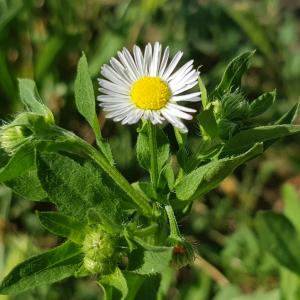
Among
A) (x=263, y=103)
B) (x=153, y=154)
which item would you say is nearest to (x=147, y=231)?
(x=153, y=154)

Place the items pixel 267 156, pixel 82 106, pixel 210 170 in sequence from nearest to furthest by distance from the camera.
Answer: pixel 210 170 → pixel 82 106 → pixel 267 156

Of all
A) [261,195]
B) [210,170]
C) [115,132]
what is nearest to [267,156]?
[261,195]

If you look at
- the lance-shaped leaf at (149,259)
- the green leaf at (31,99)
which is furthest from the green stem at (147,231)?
the green leaf at (31,99)

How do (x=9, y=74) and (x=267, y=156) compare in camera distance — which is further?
(x=267, y=156)

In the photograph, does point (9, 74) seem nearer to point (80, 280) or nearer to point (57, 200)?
point (80, 280)

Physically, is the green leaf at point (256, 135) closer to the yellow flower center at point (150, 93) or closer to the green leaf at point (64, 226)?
the yellow flower center at point (150, 93)

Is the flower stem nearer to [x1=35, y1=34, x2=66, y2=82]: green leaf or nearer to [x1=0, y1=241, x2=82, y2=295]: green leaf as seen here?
[x1=0, y1=241, x2=82, y2=295]: green leaf

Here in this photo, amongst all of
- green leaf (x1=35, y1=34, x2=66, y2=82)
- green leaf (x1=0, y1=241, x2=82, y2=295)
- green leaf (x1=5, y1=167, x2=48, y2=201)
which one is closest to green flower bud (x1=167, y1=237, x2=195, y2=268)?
green leaf (x1=0, y1=241, x2=82, y2=295)
